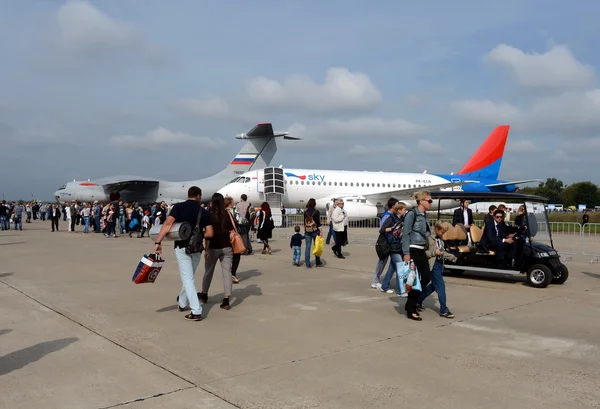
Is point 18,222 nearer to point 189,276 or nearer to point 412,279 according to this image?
point 189,276

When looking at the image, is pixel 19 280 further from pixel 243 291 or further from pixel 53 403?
pixel 53 403

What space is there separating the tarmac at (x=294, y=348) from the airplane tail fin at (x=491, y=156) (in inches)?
1049

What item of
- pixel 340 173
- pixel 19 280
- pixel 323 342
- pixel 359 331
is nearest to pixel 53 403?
pixel 323 342

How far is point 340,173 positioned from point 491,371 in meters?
26.1

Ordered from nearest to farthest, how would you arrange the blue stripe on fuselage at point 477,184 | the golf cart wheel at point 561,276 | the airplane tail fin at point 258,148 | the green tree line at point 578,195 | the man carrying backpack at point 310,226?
the golf cart wheel at point 561,276, the man carrying backpack at point 310,226, the blue stripe on fuselage at point 477,184, the airplane tail fin at point 258,148, the green tree line at point 578,195

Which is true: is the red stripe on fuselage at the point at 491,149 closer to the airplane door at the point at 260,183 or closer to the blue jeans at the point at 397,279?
the airplane door at the point at 260,183

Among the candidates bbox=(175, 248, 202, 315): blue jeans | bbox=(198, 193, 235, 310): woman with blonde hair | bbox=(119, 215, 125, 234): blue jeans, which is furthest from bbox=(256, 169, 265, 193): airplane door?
bbox=(175, 248, 202, 315): blue jeans

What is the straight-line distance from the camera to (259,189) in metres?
27.4

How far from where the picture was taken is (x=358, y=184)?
30.2 metres

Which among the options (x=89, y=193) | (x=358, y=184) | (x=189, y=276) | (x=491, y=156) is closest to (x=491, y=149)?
(x=491, y=156)

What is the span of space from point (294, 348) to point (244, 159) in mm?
38267

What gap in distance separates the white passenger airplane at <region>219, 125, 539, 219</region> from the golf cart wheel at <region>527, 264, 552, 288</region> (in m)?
15.9

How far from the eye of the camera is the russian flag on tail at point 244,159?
4206 centimetres

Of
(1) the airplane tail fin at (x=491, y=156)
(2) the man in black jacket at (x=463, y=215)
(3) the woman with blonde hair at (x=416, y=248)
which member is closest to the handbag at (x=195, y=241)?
(3) the woman with blonde hair at (x=416, y=248)
